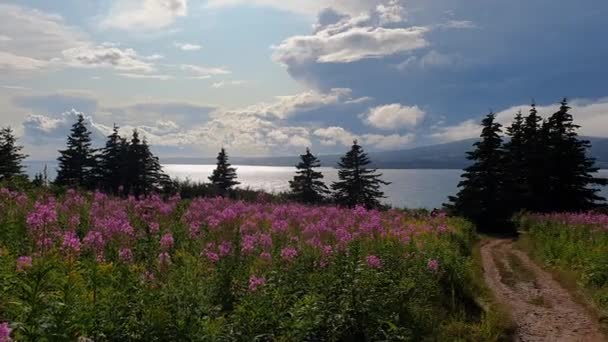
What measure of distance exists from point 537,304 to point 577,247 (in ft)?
16.6

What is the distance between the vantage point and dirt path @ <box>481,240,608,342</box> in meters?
10.3

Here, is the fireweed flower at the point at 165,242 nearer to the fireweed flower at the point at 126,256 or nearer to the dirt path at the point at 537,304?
the fireweed flower at the point at 126,256

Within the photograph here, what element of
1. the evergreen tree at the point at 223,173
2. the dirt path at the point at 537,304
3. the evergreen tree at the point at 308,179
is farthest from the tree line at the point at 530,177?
the evergreen tree at the point at 223,173

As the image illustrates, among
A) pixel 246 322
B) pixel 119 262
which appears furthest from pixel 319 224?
pixel 246 322

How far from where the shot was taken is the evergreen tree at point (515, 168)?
35750 millimetres

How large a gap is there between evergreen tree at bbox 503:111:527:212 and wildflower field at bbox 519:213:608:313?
8837 mm

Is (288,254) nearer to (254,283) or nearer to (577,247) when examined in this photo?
(254,283)

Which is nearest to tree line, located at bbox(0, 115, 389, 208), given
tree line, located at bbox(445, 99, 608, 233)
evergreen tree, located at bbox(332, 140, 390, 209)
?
evergreen tree, located at bbox(332, 140, 390, 209)

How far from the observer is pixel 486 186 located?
119 ft

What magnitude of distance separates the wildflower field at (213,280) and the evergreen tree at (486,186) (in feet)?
78.0

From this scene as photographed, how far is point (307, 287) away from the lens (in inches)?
282

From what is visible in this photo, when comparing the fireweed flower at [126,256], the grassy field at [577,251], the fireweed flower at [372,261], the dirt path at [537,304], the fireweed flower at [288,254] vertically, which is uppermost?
the fireweed flower at [126,256]

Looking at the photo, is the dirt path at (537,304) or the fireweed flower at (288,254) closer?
the fireweed flower at (288,254)

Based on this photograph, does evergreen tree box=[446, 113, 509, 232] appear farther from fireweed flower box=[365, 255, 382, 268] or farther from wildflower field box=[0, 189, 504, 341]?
fireweed flower box=[365, 255, 382, 268]
